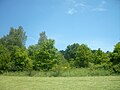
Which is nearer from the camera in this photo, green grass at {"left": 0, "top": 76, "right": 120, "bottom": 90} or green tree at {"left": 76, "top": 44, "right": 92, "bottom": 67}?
green grass at {"left": 0, "top": 76, "right": 120, "bottom": 90}

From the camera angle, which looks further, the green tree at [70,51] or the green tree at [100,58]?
the green tree at [70,51]

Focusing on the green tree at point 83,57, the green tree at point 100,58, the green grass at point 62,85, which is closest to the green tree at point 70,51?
the green tree at point 100,58

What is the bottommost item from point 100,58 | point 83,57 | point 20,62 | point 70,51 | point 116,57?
point 20,62

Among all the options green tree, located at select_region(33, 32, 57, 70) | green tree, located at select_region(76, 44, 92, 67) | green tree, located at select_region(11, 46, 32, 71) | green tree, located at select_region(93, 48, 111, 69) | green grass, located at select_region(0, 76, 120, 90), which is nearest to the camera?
green grass, located at select_region(0, 76, 120, 90)

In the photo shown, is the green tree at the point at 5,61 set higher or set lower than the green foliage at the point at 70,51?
lower

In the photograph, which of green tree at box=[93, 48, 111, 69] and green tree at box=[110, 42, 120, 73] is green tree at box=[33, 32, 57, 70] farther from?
green tree at box=[110, 42, 120, 73]

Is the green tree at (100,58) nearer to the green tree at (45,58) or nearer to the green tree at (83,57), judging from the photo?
the green tree at (83,57)

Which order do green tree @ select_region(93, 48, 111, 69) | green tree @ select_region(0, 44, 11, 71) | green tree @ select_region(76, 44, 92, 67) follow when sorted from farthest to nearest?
→ green tree @ select_region(76, 44, 92, 67), green tree @ select_region(93, 48, 111, 69), green tree @ select_region(0, 44, 11, 71)

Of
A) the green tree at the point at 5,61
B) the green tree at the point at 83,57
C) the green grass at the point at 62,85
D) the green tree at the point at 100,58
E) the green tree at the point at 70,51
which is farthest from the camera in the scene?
the green tree at the point at 70,51

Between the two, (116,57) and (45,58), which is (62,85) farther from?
(116,57)

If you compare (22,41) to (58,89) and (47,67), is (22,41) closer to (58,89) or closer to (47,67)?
(47,67)

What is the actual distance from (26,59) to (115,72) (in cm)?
1359

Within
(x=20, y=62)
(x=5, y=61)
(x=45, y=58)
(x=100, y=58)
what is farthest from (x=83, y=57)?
(x=5, y=61)

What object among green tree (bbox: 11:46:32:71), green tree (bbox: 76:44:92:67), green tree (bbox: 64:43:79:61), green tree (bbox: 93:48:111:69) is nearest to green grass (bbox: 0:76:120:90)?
green tree (bbox: 11:46:32:71)
